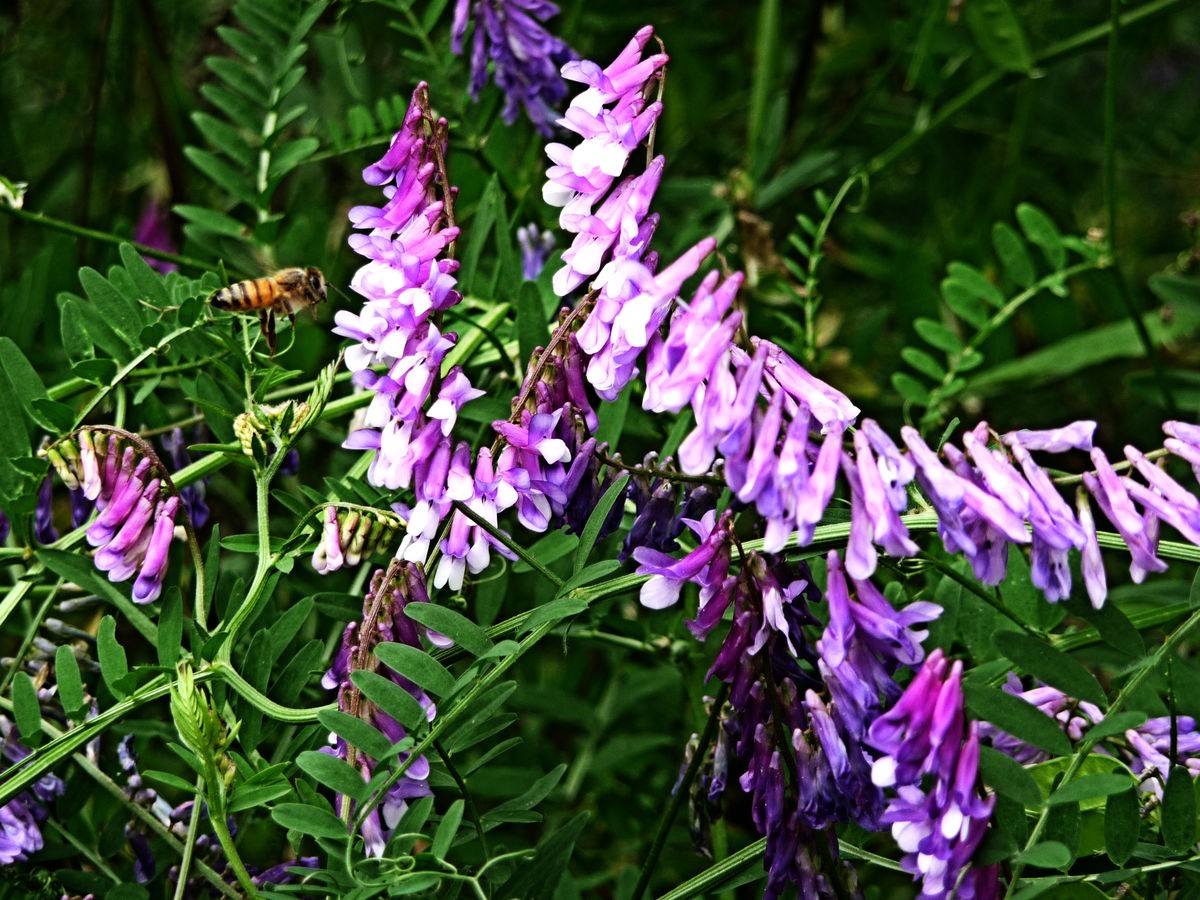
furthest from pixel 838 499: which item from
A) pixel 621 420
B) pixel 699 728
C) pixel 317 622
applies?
pixel 317 622

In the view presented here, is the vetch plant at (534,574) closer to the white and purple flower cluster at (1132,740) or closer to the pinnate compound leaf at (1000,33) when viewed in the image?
the white and purple flower cluster at (1132,740)

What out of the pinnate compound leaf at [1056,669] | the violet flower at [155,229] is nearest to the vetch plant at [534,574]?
the pinnate compound leaf at [1056,669]

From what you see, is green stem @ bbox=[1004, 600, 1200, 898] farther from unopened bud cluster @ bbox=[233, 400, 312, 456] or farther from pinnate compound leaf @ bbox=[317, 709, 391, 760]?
unopened bud cluster @ bbox=[233, 400, 312, 456]

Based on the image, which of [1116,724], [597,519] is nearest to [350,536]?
[597,519]

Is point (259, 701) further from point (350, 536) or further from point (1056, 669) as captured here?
point (1056, 669)

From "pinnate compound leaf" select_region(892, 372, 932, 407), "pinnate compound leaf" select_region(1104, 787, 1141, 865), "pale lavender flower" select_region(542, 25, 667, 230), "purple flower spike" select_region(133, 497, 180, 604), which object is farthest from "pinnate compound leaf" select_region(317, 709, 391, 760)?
"pinnate compound leaf" select_region(892, 372, 932, 407)

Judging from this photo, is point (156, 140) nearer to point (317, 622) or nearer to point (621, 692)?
point (317, 622)
